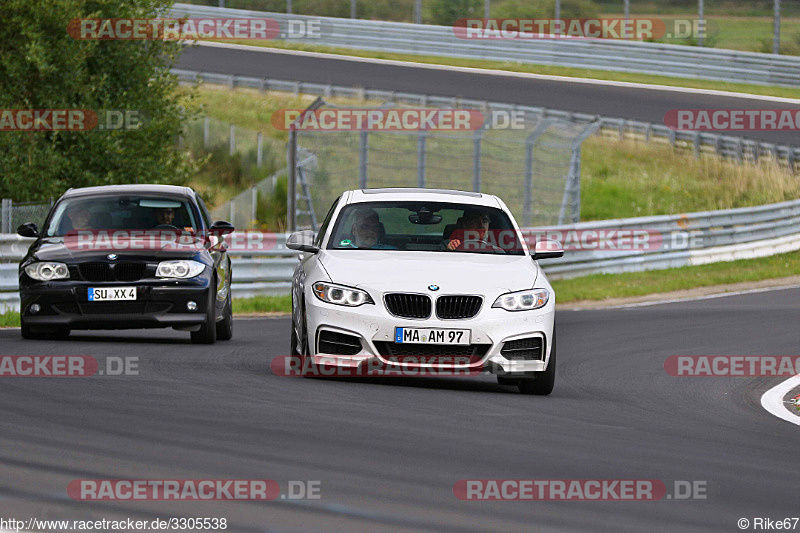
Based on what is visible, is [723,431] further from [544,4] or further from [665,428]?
[544,4]

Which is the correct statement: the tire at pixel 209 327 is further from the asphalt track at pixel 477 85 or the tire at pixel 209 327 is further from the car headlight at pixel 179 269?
the asphalt track at pixel 477 85

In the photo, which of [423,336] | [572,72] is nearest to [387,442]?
[423,336]

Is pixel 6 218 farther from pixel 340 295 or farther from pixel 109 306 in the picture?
pixel 340 295

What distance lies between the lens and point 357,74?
45.4 meters

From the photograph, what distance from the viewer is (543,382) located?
10992mm

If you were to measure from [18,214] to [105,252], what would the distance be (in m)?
6.38

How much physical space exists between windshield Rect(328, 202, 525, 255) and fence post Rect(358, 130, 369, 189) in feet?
47.1

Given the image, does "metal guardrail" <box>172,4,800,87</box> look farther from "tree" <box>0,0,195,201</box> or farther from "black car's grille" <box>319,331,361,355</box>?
"black car's grille" <box>319,331,361,355</box>

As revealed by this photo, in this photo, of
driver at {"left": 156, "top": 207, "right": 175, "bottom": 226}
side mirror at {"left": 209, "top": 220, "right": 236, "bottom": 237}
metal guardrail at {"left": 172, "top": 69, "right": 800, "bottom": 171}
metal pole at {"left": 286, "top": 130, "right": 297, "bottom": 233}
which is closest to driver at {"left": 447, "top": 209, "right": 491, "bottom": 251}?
side mirror at {"left": 209, "top": 220, "right": 236, "bottom": 237}

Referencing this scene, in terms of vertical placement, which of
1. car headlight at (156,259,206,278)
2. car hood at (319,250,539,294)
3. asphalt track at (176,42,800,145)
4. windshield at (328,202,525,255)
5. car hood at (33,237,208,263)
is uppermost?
windshield at (328,202,525,255)

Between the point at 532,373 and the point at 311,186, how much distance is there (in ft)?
56.3

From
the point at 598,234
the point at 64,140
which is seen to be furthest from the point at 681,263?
the point at 64,140

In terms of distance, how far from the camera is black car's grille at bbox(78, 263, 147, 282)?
1371cm

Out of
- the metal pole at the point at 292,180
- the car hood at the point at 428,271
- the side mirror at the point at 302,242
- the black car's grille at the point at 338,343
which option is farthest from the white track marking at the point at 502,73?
the black car's grille at the point at 338,343
